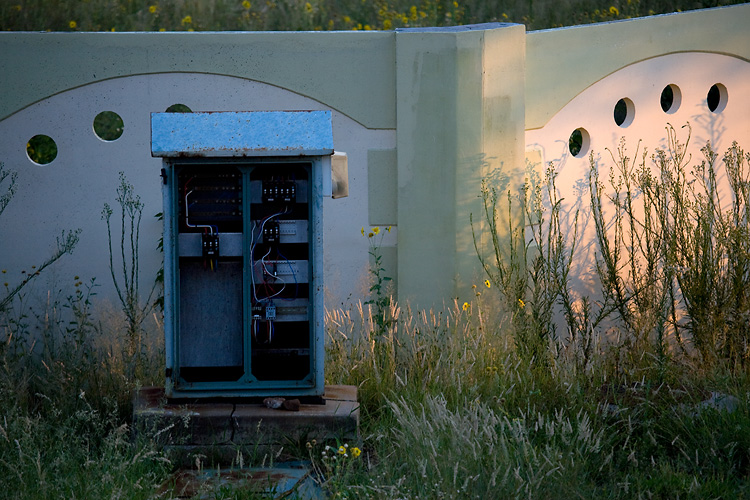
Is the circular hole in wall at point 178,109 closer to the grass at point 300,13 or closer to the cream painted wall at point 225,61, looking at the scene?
the cream painted wall at point 225,61

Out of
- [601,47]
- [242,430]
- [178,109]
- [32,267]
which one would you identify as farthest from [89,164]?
[601,47]

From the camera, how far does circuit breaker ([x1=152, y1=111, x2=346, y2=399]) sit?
207 inches

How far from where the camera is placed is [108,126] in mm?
9086

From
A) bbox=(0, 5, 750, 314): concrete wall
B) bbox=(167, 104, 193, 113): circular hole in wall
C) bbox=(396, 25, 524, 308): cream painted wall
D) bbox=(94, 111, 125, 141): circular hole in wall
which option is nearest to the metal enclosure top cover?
bbox=(0, 5, 750, 314): concrete wall

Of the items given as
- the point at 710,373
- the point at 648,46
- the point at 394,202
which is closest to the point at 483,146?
the point at 394,202

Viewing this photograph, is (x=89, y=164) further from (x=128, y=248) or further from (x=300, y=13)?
(x=300, y=13)

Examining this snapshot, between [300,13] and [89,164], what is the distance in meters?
3.50

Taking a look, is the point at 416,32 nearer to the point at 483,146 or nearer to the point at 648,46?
the point at 483,146

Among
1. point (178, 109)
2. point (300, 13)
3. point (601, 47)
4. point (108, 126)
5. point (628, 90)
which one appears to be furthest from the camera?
point (300, 13)

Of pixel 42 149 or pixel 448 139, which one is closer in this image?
pixel 448 139

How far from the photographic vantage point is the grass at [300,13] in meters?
8.93

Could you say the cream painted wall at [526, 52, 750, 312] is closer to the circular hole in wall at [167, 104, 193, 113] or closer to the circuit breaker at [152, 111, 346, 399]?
the circuit breaker at [152, 111, 346, 399]

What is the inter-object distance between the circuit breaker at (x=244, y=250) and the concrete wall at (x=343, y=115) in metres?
1.62

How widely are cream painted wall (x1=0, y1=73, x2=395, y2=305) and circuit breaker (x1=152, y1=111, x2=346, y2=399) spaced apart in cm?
168
